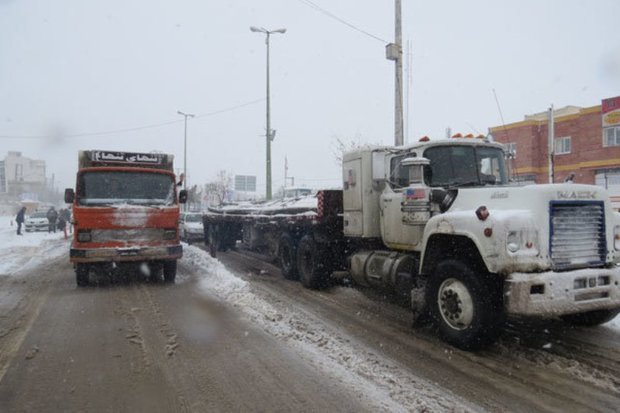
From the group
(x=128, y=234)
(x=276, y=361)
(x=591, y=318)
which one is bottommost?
(x=276, y=361)

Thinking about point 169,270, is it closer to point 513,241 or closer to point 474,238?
point 474,238

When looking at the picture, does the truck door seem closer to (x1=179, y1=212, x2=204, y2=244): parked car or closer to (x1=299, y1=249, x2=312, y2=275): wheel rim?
(x1=299, y1=249, x2=312, y2=275): wheel rim

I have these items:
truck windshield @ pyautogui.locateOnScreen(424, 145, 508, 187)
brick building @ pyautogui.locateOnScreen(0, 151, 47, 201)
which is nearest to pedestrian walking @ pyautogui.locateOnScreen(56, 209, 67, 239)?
truck windshield @ pyautogui.locateOnScreen(424, 145, 508, 187)

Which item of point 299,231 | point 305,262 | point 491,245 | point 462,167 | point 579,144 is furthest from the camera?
point 579,144

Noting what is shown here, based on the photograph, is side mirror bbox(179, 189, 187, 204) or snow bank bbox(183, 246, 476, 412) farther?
side mirror bbox(179, 189, 187, 204)

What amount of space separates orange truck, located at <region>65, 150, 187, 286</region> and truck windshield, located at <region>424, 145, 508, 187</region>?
5948 mm

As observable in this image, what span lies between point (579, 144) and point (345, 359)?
35.0m

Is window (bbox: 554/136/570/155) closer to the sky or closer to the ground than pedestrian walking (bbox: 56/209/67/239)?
closer to the sky

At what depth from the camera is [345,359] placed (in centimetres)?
520

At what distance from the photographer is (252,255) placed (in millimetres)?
16391

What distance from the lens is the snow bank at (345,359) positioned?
415 centimetres

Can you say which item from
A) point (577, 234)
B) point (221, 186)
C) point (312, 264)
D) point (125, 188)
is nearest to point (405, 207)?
point (577, 234)

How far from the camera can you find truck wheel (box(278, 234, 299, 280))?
1079 centimetres

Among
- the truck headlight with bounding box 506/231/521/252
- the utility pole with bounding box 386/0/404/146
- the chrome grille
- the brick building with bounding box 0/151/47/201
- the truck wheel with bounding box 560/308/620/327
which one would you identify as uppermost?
the brick building with bounding box 0/151/47/201
